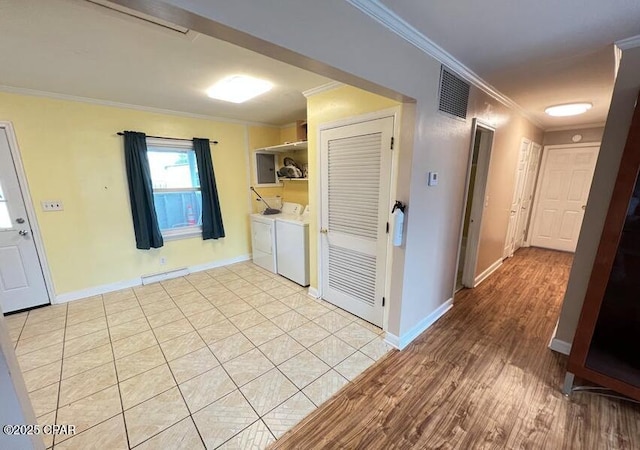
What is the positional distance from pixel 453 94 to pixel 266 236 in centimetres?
297

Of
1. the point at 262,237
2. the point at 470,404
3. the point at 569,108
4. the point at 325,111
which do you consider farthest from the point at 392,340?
the point at 569,108

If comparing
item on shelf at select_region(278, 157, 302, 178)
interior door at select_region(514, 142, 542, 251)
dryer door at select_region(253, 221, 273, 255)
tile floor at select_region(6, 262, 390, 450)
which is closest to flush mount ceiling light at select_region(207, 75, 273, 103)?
item on shelf at select_region(278, 157, 302, 178)

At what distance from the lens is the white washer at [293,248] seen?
329 centimetres

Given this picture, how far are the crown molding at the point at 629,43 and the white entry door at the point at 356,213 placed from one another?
4.92 feet

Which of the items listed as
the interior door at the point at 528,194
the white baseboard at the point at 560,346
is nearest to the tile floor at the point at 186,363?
the white baseboard at the point at 560,346

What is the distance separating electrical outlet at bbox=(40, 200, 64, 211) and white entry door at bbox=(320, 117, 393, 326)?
3.08 metres

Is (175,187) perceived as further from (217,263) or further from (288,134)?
(288,134)

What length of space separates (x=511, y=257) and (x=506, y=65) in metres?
3.74

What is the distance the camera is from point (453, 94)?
2.15 meters

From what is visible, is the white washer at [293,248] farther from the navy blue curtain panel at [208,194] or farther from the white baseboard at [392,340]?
the white baseboard at [392,340]

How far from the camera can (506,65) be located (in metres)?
2.06

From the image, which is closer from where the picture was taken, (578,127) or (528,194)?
(578,127)

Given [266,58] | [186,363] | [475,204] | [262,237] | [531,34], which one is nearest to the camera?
[531,34]

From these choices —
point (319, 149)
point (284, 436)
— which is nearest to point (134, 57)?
point (319, 149)
